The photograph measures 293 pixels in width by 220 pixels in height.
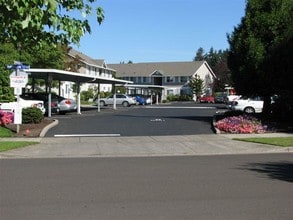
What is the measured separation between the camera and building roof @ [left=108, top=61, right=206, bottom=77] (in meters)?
107

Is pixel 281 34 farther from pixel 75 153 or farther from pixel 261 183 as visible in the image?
pixel 261 183

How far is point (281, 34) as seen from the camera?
86.5ft

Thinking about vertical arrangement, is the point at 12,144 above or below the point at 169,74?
below

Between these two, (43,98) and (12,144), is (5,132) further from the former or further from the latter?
(43,98)

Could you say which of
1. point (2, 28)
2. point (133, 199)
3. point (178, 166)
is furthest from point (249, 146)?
point (2, 28)

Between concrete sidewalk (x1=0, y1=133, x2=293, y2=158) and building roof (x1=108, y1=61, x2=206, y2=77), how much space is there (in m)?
84.6

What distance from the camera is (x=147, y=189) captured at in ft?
32.6

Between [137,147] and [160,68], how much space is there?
302ft

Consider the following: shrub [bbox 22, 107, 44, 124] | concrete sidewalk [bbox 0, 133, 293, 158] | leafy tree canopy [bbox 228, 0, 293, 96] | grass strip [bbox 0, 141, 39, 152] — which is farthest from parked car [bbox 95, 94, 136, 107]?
grass strip [bbox 0, 141, 39, 152]

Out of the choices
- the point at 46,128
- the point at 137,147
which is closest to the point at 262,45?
the point at 137,147

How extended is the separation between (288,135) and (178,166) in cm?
1002

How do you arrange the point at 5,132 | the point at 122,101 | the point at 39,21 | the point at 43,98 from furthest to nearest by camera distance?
the point at 122,101
the point at 43,98
the point at 5,132
the point at 39,21

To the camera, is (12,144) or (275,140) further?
(275,140)

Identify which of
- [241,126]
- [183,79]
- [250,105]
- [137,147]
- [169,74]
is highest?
[169,74]
